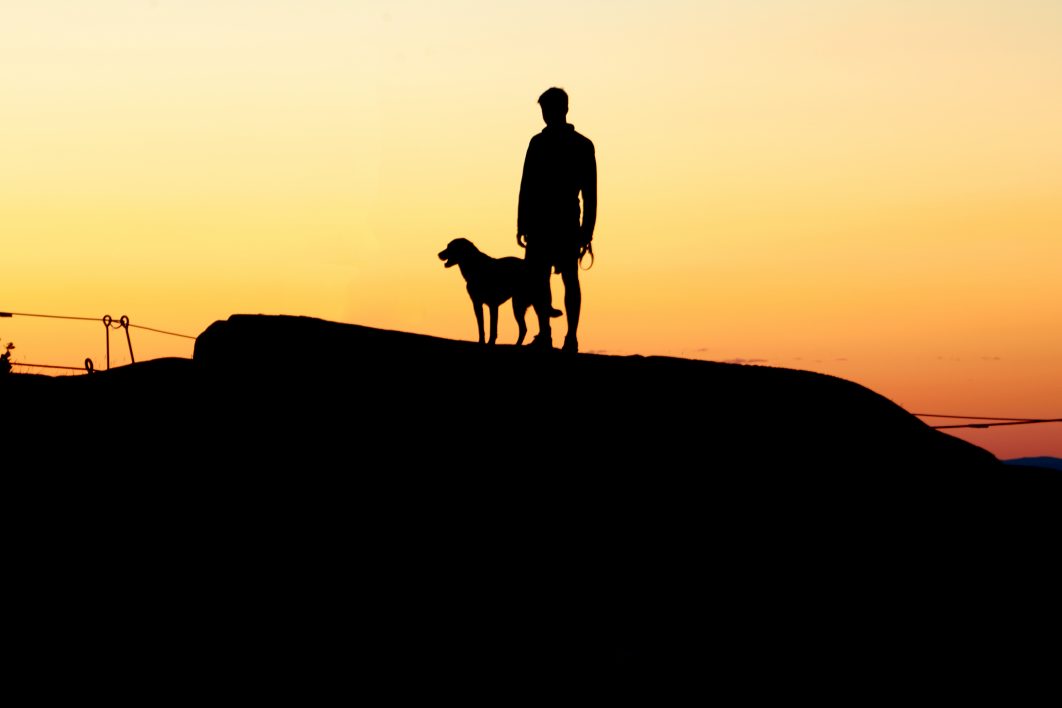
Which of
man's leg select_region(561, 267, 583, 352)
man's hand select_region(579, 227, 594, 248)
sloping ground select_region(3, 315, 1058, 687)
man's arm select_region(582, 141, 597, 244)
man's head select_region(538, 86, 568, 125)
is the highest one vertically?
man's head select_region(538, 86, 568, 125)

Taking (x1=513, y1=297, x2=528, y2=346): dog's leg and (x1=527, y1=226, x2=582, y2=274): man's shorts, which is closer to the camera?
(x1=527, y1=226, x2=582, y2=274): man's shorts

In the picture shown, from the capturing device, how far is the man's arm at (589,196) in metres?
14.9

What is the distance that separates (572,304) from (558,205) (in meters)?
0.97

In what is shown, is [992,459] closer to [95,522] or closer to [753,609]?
[753,609]

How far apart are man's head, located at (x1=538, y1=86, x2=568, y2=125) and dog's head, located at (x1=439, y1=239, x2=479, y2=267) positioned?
5.14m

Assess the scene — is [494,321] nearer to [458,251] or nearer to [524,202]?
[458,251]

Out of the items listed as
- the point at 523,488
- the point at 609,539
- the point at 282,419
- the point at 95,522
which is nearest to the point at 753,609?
the point at 609,539

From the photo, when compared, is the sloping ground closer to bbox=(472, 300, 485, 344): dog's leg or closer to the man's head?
the man's head

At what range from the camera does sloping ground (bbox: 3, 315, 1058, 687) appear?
35.7 feet

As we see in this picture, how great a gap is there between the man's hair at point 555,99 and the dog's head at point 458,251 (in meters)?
Result: 5.23

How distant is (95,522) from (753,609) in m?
5.05

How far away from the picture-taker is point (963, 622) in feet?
41.9

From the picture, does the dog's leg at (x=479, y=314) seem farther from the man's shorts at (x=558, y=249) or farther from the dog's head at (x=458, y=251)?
the man's shorts at (x=558, y=249)

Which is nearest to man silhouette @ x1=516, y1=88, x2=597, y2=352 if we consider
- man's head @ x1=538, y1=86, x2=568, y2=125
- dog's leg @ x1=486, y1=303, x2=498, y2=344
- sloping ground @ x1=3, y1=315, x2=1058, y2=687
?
man's head @ x1=538, y1=86, x2=568, y2=125
